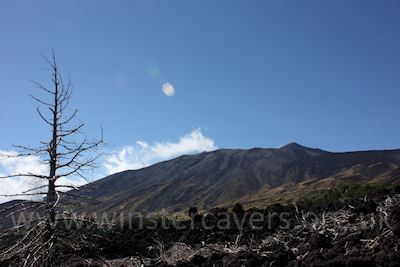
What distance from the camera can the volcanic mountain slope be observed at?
4570 inches

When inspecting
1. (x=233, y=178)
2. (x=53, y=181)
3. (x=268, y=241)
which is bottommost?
(x=268, y=241)

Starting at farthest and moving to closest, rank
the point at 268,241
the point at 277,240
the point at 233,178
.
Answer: the point at 233,178 → the point at 268,241 → the point at 277,240

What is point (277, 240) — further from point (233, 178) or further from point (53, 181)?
point (233, 178)

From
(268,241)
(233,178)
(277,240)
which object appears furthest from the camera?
(233,178)

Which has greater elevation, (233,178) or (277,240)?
(233,178)

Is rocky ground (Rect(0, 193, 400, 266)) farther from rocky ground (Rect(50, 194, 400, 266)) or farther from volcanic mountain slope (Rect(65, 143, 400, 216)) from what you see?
volcanic mountain slope (Rect(65, 143, 400, 216))

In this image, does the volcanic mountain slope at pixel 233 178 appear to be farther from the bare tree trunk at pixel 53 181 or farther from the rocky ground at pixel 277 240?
the bare tree trunk at pixel 53 181

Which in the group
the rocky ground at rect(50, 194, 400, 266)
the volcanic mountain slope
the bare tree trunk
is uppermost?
the volcanic mountain slope

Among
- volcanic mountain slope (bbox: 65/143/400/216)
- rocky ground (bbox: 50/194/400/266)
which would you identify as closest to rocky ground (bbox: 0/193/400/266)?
rocky ground (bbox: 50/194/400/266)

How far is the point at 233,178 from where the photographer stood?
14750 centimetres

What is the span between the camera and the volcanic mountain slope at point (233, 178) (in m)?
116

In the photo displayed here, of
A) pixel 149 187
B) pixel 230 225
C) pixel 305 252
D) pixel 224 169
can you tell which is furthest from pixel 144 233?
pixel 224 169

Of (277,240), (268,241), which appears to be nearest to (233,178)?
(268,241)

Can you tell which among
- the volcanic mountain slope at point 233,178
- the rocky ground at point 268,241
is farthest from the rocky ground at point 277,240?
the volcanic mountain slope at point 233,178
